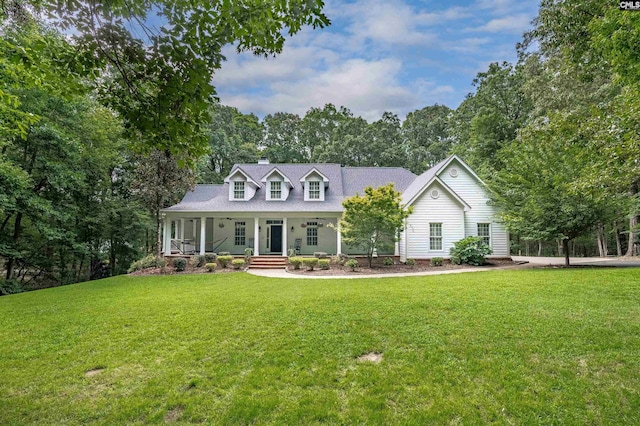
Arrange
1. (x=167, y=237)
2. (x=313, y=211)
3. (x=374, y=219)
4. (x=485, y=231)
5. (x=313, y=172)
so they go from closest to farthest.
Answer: (x=374, y=219), (x=485, y=231), (x=313, y=211), (x=167, y=237), (x=313, y=172)

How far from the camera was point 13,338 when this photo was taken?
570 centimetres

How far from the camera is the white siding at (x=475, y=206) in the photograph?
17062 millimetres

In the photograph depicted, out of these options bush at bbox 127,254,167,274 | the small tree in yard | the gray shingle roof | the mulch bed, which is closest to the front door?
the gray shingle roof

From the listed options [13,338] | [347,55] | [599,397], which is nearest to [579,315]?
[599,397]

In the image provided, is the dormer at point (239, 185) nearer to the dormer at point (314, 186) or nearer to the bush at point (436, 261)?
the dormer at point (314, 186)

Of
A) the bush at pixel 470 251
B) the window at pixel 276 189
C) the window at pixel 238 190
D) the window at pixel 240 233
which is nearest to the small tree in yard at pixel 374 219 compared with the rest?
the bush at pixel 470 251

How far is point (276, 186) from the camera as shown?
19406 millimetres

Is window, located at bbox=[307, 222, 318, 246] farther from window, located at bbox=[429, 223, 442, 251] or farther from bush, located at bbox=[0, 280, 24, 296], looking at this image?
bush, located at bbox=[0, 280, 24, 296]

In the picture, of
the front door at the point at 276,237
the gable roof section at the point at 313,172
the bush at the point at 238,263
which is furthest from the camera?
the front door at the point at 276,237

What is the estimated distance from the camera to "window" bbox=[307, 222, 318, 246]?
65.6 feet

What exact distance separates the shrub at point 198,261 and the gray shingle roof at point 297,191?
9.44 feet

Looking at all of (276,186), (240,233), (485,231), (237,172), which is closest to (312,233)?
(276,186)

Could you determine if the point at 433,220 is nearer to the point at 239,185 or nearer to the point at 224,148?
the point at 239,185

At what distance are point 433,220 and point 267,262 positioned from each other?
9112 mm
